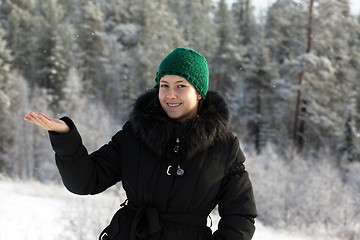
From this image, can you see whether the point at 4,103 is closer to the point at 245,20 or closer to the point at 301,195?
the point at 301,195

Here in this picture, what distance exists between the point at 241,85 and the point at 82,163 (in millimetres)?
32136

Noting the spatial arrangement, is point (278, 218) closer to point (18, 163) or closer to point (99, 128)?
point (99, 128)

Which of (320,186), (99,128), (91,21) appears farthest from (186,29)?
(320,186)

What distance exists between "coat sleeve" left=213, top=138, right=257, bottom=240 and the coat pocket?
462mm

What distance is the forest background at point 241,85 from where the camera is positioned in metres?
18.2

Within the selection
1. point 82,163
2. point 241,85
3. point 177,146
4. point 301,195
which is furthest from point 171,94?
point 241,85

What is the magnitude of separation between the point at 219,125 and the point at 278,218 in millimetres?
16173

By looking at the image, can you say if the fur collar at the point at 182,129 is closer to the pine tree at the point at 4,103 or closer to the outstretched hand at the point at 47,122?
the outstretched hand at the point at 47,122

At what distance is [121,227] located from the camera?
1.96m

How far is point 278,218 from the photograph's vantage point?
55.6ft

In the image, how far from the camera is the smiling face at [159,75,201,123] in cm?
203

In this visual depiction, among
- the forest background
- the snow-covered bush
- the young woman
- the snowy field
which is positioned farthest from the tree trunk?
the young woman

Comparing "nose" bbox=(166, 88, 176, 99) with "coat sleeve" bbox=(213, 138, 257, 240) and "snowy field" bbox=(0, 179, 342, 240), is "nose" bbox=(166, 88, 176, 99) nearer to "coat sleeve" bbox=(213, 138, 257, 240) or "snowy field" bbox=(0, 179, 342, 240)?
"coat sleeve" bbox=(213, 138, 257, 240)

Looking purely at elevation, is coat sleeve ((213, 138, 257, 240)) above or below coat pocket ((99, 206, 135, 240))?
above
